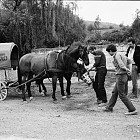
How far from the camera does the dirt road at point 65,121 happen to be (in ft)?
16.4

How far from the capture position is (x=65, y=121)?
6.05 metres

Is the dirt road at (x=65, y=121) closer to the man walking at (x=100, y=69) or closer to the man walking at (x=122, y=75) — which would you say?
the man walking at (x=122, y=75)

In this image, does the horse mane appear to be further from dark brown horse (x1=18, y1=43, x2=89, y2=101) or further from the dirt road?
the dirt road

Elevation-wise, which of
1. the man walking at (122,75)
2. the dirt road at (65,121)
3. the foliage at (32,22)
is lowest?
the dirt road at (65,121)

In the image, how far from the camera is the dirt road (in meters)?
5.00

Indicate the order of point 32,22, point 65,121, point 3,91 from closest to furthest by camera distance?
point 65,121 < point 3,91 < point 32,22

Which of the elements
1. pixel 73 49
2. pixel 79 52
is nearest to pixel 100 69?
pixel 79 52

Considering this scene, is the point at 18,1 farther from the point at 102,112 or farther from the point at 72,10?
the point at 102,112

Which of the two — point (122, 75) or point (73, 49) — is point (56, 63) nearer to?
point (73, 49)

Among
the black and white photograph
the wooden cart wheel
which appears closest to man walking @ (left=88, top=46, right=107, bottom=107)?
the black and white photograph

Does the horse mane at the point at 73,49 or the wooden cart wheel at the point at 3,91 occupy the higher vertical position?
the horse mane at the point at 73,49

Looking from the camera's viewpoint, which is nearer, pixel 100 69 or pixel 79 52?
pixel 100 69

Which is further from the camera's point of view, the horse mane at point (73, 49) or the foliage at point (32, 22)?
the foliage at point (32, 22)

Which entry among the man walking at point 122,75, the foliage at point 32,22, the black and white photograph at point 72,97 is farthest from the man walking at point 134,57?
the foliage at point 32,22
